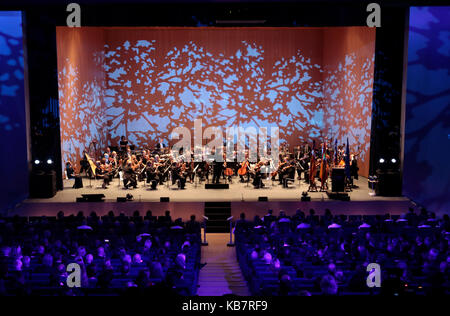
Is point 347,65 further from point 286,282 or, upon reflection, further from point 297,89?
point 286,282

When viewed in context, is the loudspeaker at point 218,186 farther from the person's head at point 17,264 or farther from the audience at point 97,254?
the person's head at point 17,264

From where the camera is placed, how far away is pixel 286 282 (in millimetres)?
5789

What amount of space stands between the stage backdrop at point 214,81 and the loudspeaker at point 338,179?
6723mm

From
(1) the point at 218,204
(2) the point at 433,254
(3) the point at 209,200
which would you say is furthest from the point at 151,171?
(2) the point at 433,254

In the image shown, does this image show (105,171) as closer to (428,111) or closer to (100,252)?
(100,252)

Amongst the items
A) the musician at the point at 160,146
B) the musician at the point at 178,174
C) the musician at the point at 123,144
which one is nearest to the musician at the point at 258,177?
the musician at the point at 178,174

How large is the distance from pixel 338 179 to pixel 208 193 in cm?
415

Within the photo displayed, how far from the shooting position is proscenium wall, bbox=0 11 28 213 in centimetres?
1371

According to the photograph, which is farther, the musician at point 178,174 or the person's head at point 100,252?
the musician at point 178,174

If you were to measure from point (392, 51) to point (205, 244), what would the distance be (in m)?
8.39

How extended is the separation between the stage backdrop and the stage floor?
17.6ft

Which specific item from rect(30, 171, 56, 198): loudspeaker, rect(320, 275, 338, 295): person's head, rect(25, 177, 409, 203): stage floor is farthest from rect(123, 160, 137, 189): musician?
rect(320, 275, 338, 295): person's head

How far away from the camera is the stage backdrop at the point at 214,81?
21078mm
